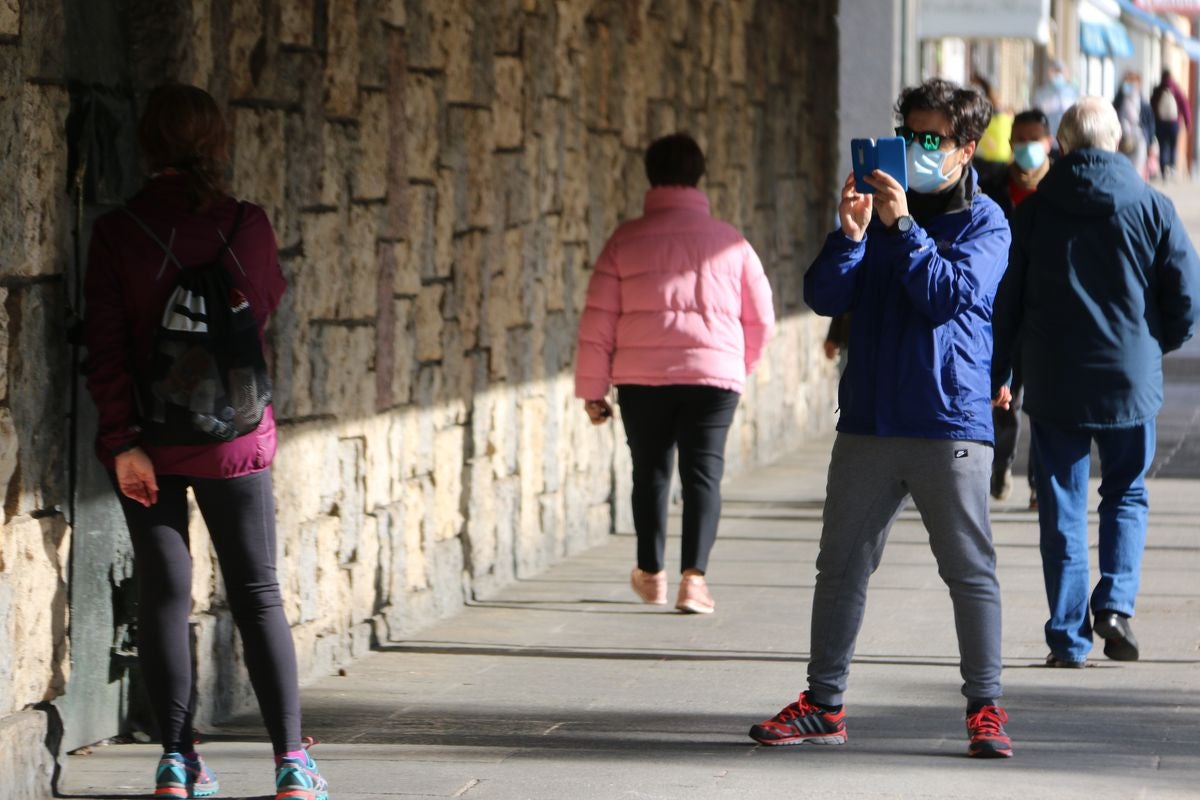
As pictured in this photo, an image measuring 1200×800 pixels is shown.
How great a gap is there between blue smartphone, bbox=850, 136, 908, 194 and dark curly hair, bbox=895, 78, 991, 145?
0.19 metres

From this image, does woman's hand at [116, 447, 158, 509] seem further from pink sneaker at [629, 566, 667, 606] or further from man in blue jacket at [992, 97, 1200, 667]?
pink sneaker at [629, 566, 667, 606]

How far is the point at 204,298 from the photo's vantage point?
506cm

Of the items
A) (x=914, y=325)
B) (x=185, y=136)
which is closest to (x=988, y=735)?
(x=914, y=325)

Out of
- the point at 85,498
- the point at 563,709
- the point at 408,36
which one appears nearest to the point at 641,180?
the point at 408,36

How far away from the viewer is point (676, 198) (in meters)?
8.07

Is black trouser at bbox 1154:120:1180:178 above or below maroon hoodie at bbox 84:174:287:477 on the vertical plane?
below

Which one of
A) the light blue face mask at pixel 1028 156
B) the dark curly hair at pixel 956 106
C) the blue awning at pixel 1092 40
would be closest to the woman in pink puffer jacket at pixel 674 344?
the light blue face mask at pixel 1028 156

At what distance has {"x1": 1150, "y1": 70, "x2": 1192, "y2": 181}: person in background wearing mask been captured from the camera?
1538 inches

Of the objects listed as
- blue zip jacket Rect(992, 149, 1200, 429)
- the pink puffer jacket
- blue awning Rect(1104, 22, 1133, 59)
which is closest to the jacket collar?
the pink puffer jacket

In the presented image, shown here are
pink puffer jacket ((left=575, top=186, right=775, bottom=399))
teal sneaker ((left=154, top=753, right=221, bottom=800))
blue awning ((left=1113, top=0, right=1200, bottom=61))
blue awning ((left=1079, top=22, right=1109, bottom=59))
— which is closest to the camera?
teal sneaker ((left=154, top=753, right=221, bottom=800))

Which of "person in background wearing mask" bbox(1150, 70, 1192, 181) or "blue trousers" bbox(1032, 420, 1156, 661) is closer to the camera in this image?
"blue trousers" bbox(1032, 420, 1156, 661)

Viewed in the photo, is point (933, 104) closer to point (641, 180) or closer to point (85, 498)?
point (85, 498)

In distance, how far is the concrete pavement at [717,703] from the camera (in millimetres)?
5500

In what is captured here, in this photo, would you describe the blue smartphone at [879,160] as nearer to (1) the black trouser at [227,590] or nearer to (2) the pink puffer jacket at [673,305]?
(1) the black trouser at [227,590]
